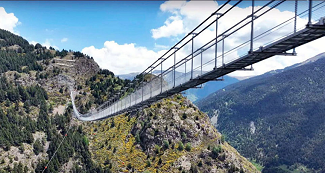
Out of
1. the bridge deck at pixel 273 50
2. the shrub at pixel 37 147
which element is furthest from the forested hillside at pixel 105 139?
the bridge deck at pixel 273 50

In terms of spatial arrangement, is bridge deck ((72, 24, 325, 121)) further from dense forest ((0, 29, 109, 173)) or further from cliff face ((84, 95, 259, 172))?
dense forest ((0, 29, 109, 173))

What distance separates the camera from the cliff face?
85.1 m

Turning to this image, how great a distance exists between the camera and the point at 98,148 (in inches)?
3698

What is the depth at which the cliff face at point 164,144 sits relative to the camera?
279ft

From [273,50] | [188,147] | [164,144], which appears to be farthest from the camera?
[164,144]

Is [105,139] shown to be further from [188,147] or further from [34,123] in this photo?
[188,147]

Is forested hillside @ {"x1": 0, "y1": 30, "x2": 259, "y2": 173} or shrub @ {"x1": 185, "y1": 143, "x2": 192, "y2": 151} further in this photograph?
shrub @ {"x1": 185, "y1": 143, "x2": 192, "y2": 151}

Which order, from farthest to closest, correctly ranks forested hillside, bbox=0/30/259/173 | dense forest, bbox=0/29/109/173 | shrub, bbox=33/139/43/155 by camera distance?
1. shrub, bbox=33/139/43/155
2. dense forest, bbox=0/29/109/173
3. forested hillside, bbox=0/30/259/173

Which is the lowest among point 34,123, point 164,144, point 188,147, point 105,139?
point 188,147

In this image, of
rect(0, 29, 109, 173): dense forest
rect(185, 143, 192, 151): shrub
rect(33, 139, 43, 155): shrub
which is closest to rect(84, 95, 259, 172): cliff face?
rect(185, 143, 192, 151): shrub

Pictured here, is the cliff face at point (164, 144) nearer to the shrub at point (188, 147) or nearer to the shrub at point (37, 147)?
the shrub at point (188, 147)

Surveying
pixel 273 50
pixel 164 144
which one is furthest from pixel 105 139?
pixel 273 50

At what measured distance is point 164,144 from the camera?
291 feet

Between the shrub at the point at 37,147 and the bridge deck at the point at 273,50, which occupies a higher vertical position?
the bridge deck at the point at 273,50
